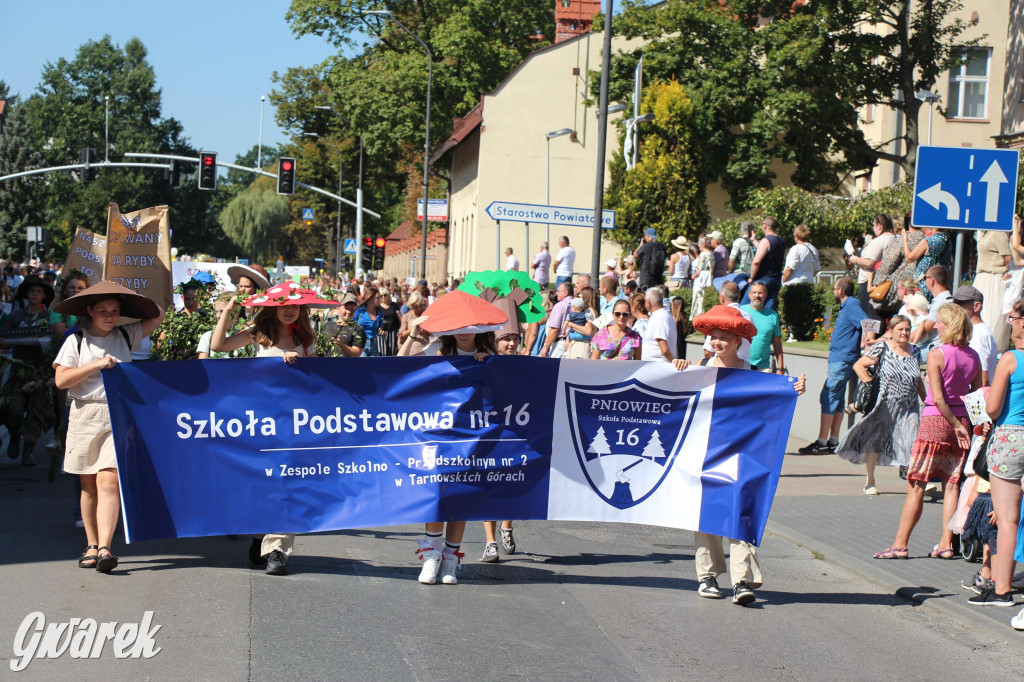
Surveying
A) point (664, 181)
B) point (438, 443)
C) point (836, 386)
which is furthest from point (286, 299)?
point (664, 181)

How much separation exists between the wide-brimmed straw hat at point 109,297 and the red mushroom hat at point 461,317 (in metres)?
1.87

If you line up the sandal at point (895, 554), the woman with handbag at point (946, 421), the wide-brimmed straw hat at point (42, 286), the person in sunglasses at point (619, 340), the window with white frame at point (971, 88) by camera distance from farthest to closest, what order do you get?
1. the window with white frame at point (971, 88)
2. the wide-brimmed straw hat at point (42, 286)
3. the person in sunglasses at point (619, 340)
4. the sandal at point (895, 554)
5. the woman with handbag at point (946, 421)

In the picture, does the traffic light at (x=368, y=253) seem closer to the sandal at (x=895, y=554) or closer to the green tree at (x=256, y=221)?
the sandal at (x=895, y=554)

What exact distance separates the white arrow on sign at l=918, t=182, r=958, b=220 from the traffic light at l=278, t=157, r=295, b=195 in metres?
32.9

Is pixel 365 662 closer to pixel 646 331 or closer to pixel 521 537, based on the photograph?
pixel 521 537

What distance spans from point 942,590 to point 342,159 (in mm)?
66270

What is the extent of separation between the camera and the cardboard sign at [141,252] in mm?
10914

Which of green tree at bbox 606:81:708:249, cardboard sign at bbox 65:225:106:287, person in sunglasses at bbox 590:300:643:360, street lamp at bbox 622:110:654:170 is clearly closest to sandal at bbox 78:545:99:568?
cardboard sign at bbox 65:225:106:287

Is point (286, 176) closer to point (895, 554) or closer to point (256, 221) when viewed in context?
point (895, 554)

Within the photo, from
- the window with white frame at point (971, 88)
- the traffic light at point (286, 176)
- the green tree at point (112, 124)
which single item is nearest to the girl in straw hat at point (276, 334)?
the traffic light at point (286, 176)

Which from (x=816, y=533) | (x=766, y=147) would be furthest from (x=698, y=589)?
(x=766, y=147)

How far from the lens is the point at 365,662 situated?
576 centimetres

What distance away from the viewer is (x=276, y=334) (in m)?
7.75

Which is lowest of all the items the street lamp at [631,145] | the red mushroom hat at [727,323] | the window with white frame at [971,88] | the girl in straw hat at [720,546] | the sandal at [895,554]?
the sandal at [895,554]
